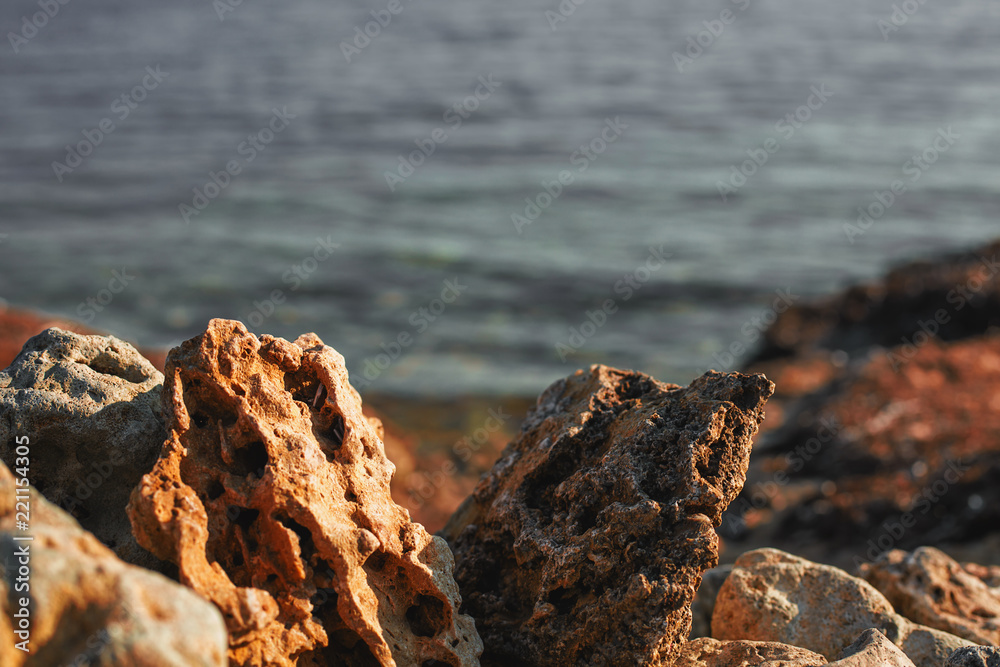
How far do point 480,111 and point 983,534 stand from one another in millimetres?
27340

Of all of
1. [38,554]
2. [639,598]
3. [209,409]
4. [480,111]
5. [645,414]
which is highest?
[38,554]

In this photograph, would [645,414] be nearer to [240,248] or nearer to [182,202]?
[240,248]

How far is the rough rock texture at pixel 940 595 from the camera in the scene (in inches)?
185

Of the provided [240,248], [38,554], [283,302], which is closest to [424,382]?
[283,302]

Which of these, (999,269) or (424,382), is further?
(999,269)

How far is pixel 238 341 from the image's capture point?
11.3 ft
